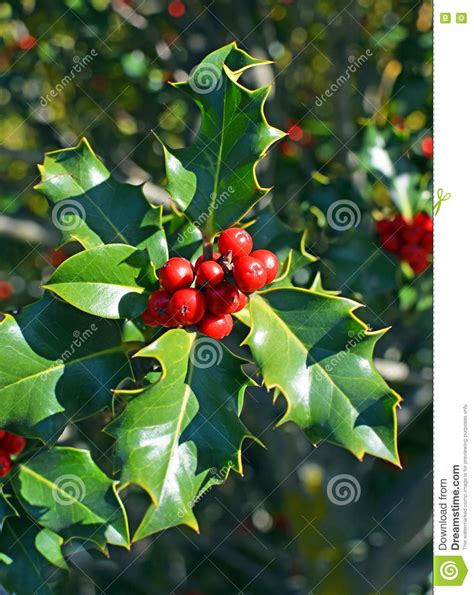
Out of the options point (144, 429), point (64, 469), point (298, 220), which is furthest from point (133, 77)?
point (144, 429)

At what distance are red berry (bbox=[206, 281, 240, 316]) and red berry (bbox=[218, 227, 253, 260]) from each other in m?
0.06

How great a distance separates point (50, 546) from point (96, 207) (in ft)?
2.73

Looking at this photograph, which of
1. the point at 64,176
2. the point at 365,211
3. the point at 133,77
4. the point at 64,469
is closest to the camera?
the point at 64,176

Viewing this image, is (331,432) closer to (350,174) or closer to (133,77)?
(350,174)

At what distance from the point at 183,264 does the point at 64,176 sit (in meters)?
0.31

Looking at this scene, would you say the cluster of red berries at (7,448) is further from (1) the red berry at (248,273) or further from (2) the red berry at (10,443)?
(1) the red berry at (248,273)

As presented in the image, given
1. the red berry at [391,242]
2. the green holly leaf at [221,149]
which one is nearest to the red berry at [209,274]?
the green holly leaf at [221,149]

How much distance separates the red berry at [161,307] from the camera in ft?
4.06

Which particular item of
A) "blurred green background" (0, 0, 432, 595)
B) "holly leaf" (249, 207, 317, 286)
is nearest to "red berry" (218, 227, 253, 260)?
"holly leaf" (249, 207, 317, 286)

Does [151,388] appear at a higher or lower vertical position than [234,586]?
higher

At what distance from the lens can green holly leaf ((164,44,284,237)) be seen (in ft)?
4.04

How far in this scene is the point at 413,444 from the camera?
2951mm

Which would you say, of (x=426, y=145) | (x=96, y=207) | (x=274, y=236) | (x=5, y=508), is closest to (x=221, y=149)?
(x=96, y=207)
